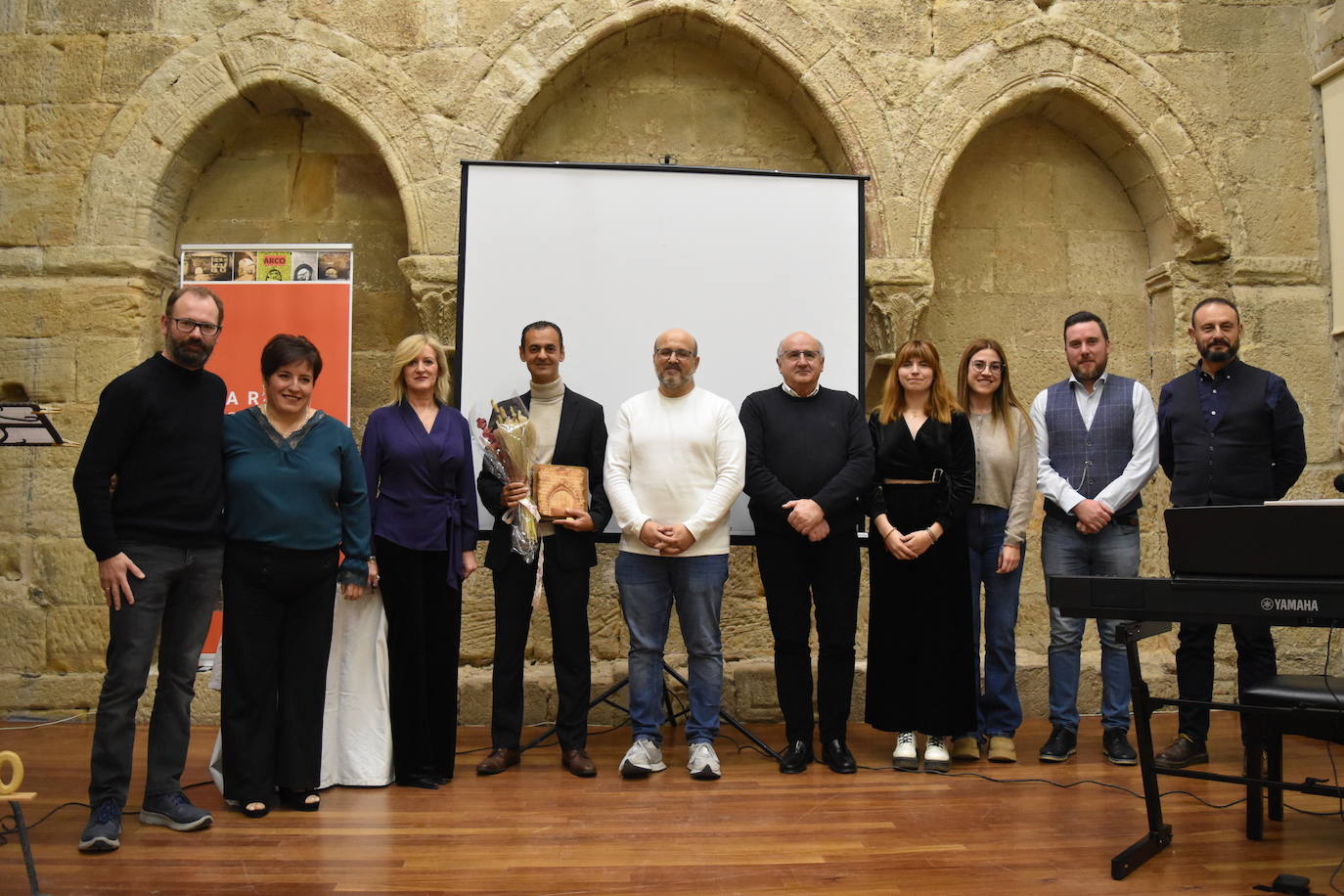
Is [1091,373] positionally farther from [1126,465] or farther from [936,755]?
[936,755]

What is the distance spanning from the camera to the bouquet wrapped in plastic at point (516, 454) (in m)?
3.65

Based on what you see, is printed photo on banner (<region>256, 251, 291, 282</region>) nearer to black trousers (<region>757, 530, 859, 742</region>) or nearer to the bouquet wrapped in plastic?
the bouquet wrapped in plastic

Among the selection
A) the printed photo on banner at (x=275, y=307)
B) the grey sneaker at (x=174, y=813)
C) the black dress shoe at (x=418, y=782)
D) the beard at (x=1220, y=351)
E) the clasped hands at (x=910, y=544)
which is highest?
the printed photo on banner at (x=275, y=307)

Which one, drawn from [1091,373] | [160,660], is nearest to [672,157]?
[1091,373]

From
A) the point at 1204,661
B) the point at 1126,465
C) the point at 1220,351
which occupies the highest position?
the point at 1220,351

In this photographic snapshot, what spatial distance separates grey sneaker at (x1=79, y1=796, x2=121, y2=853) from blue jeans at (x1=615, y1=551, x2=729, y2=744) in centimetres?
161

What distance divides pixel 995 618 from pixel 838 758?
812 mm

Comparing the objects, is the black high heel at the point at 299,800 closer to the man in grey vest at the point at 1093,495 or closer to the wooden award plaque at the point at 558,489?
the wooden award plaque at the point at 558,489

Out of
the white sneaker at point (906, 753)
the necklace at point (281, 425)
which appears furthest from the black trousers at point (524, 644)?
the white sneaker at point (906, 753)

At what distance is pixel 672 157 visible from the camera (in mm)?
5184

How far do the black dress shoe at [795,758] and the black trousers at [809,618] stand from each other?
0.9 inches

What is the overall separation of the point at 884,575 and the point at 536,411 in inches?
55.8

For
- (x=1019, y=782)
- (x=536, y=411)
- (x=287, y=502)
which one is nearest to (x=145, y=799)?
(x=287, y=502)

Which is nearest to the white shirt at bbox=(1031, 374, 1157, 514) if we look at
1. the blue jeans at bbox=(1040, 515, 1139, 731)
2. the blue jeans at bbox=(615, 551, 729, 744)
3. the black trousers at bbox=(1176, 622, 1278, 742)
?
the blue jeans at bbox=(1040, 515, 1139, 731)
